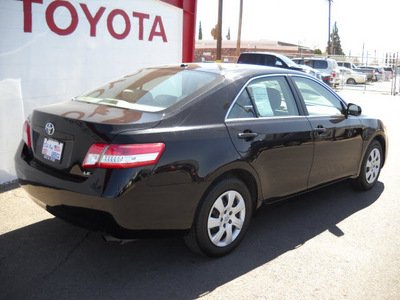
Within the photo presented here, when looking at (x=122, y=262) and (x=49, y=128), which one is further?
(x=122, y=262)

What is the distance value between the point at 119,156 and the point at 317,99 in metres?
2.73

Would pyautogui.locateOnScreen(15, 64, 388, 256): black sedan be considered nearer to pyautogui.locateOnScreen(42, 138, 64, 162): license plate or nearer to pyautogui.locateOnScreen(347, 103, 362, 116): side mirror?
pyautogui.locateOnScreen(42, 138, 64, 162): license plate

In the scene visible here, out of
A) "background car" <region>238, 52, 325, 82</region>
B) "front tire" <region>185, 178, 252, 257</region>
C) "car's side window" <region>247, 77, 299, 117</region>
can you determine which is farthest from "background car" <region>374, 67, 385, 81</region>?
"front tire" <region>185, 178, 252, 257</region>

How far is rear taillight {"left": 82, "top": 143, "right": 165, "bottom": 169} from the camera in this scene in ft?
9.55

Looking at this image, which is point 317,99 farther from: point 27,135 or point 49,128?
point 27,135

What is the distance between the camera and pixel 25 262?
11.3ft

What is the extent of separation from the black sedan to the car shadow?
218 millimetres

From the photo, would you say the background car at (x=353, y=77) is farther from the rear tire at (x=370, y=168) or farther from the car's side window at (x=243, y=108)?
the car's side window at (x=243, y=108)

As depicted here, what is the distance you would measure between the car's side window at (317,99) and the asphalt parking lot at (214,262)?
3.80 feet

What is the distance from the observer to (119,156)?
292 cm

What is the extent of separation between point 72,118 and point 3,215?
1.82 m

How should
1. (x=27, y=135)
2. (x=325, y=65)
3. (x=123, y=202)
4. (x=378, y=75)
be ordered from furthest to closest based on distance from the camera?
(x=378, y=75) → (x=325, y=65) → (x=27, y=135) → (x=123, y=202)

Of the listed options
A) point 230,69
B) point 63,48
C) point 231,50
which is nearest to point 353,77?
point 231,50

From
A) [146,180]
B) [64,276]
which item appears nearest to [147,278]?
[64,276]
